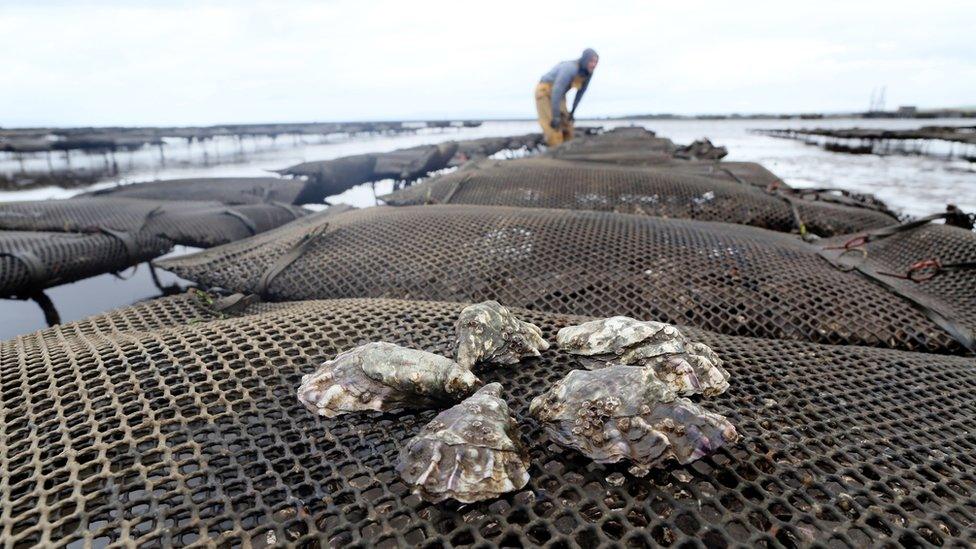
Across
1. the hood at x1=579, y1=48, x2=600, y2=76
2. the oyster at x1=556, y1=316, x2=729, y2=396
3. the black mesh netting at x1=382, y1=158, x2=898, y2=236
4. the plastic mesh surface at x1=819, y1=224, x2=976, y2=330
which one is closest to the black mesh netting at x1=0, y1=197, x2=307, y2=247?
the black mesh netting at x1=382, y1=158, x2=898, y2=236

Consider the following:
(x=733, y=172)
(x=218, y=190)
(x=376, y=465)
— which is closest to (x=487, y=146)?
(x=218, y=190)

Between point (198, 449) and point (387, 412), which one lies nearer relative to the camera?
point (198, 449)

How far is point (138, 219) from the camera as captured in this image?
169 inches

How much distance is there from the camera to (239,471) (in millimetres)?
1016

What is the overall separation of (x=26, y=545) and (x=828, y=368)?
2.01m

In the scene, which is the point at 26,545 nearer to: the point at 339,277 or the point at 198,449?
the point at 198,449

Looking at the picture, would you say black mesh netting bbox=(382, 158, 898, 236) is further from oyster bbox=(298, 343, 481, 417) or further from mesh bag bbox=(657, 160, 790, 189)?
oyster bbox=(298, 343, 481, 417)

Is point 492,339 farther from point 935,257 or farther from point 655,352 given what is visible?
point 935,257

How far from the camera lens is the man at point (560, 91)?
32.8 feet

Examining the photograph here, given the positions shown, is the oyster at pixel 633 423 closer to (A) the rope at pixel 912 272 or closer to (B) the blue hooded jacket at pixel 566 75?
(A) the rope at pixel 912 272

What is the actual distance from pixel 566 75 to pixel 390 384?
9959 millimetres

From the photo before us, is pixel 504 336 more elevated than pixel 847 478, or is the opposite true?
pixel 504 336

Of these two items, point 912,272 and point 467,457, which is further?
point 912,272

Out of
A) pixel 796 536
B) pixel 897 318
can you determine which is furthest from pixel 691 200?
pixel 796 536
